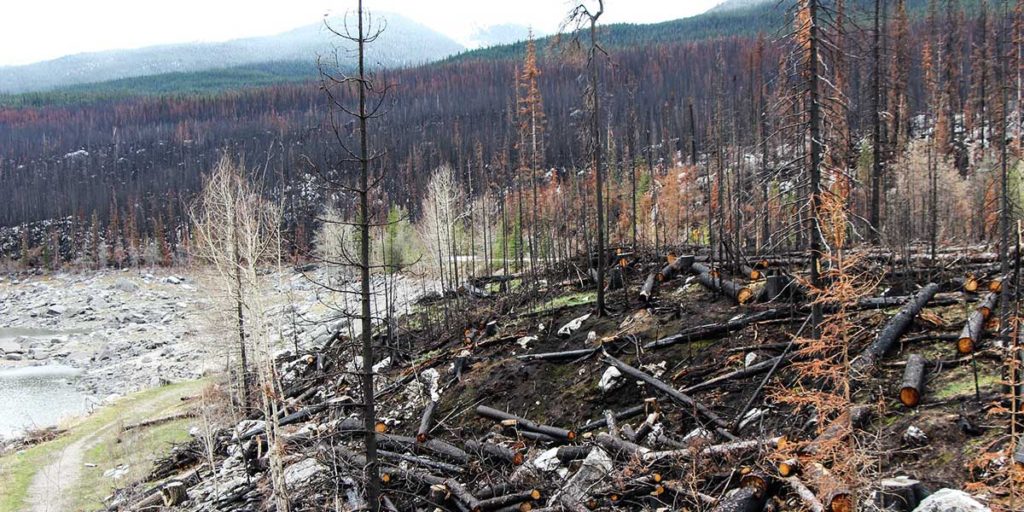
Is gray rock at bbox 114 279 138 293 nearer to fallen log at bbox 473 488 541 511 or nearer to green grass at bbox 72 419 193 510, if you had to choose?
green grass at bbox 72 419 193 510

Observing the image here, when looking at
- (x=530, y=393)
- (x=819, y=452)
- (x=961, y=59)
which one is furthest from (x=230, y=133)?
(x=819, y=452)

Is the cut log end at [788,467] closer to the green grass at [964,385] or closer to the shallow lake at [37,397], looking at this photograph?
the green grass at [964,385]

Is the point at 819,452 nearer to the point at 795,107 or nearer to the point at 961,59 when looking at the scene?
the point at 795,107

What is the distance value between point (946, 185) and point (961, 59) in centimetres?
3787

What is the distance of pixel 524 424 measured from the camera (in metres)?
14.5

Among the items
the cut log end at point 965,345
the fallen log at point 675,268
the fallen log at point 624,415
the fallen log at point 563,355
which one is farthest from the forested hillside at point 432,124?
the fallen log at point 624,415

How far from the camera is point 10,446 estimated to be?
2778 centimetres

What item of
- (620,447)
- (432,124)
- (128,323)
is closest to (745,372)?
(620,447)

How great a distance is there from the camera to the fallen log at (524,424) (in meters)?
13.5

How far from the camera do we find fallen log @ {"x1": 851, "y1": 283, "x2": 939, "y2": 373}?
36.7ft

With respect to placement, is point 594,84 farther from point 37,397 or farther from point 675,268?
point 37,397

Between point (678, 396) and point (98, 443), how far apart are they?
2570 centimetres

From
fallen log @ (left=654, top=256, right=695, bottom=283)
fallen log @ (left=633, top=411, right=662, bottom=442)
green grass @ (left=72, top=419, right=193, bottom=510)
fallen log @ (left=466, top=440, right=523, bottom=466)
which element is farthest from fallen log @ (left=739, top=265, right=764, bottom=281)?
green grass @ (left=72, top=419, right=193, bottom=510)

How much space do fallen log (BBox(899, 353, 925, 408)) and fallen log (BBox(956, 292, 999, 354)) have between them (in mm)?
769
